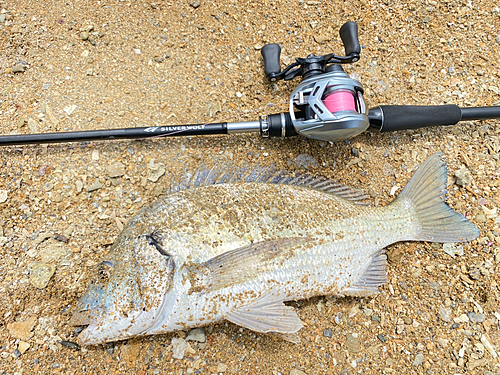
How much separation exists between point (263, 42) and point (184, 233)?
1.75 meters

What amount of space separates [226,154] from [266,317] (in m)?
1.22

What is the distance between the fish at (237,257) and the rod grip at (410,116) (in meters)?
0.58

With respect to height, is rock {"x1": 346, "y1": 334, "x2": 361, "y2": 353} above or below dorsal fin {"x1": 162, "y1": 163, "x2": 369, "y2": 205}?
below

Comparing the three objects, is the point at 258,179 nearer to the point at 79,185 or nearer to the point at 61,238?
the point at 79,185

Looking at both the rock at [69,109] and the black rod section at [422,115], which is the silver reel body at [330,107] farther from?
the rock at [69,109]

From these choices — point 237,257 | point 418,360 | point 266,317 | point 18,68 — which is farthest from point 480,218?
point 18,68

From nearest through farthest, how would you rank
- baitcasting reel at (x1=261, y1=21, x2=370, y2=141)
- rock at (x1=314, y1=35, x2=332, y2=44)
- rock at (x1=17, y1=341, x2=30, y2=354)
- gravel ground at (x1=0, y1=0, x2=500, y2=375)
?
1. baitcasting reel at (x1=261, y1=21, x2=370, y2=141)
2. rock at (x1=17, y1=341, x2=30, y2=354)
3. gravel ground at (x1=0, y1=0, x2=500, y2=375)
4. rock at (x1=314, y1=35, x2=332, y2=44)

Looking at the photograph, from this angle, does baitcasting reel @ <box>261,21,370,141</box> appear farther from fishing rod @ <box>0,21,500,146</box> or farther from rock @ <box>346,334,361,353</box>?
rock @ <box>346,334,361,353</box>

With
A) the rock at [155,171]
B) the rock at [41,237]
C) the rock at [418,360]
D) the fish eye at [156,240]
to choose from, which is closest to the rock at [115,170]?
the rock at [155,171]

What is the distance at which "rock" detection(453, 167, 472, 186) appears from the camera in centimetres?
256

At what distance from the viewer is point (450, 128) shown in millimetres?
2684

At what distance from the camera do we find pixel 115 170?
8.16ft

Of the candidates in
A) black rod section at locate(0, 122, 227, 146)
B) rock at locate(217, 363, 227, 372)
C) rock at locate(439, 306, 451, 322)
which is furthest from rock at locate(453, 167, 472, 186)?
rock at locate(217, 363, 227, 372)

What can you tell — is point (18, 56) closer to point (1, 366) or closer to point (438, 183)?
point (1, 366)
